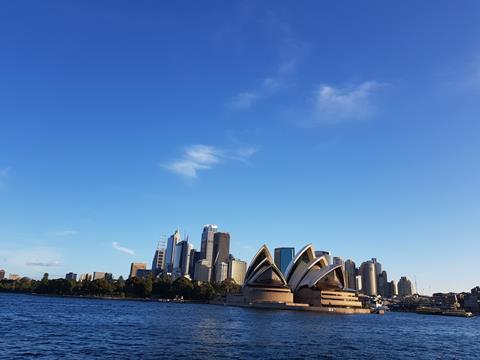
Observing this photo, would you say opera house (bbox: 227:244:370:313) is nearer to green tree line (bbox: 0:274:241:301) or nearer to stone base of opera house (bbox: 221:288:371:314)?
stone base of opera house (bbox: 221:288:371:314)

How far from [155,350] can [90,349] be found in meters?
4.68

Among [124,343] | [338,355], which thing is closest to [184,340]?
[124,343]

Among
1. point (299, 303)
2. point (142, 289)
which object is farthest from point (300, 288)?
point (142, 289)

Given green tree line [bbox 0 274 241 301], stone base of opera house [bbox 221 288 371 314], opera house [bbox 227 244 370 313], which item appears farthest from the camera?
green tree line [bbox 0 274 241 301]

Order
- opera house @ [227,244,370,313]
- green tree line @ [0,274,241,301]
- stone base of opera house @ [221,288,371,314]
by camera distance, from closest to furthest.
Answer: stone base of opera house @ [221,288,371,314]
opera house @ [227,244,370,313]
green tree line @ [0,274,241,301]

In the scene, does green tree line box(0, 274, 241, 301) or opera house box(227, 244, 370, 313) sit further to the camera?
green tree line box(0, 274, 241, 301)

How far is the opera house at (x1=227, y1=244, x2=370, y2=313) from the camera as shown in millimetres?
107312

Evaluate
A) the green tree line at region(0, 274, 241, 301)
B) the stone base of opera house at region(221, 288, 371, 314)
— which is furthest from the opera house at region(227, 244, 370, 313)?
the green tree line at region(0, 274, 241, 301)

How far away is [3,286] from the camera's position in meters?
188

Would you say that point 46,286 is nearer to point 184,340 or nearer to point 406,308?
point 184,340

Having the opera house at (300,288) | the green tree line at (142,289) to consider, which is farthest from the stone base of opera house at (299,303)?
the green tree line at (142,289)

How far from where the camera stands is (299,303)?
112 metres

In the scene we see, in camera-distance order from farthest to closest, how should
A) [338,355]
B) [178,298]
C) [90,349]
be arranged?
1. [178,298]
2. [338,355]
3. [90,349]

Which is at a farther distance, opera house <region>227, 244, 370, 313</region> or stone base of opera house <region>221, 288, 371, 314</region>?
opera house <region>227, 244, 370, 313</region>
